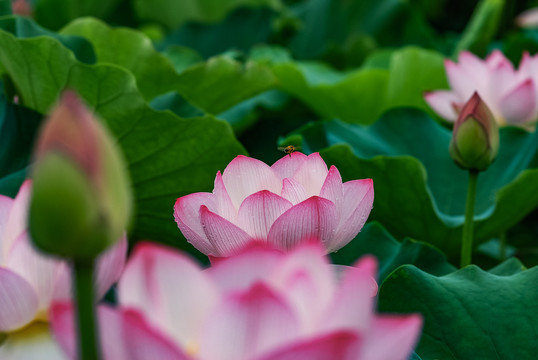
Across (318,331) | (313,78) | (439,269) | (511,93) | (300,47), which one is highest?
(318,331)

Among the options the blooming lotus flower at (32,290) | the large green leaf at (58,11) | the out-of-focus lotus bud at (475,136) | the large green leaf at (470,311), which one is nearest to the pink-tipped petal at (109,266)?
the blooming lotus flower at (32,290)

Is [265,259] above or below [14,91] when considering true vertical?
above

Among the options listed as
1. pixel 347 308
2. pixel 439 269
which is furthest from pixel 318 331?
pixel 439 269

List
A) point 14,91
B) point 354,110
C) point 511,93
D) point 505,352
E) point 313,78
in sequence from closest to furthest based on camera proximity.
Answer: point 505,352 < point 14,91 < point 511,93 < point 354,110 < point 313,78

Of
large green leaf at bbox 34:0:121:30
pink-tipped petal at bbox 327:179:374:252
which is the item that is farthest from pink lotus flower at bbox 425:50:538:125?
large green leaf at bbox 34:0:121:30

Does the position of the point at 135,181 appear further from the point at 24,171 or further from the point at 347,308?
the point at 347,308

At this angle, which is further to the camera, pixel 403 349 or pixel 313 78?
pixel 313 78

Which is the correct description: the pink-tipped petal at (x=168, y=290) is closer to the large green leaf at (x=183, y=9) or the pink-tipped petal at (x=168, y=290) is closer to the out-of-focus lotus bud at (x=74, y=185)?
the out-of-focus lotus bud at (x=74, y=185)

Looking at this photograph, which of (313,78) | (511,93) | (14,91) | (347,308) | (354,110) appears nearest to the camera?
(347,308)
